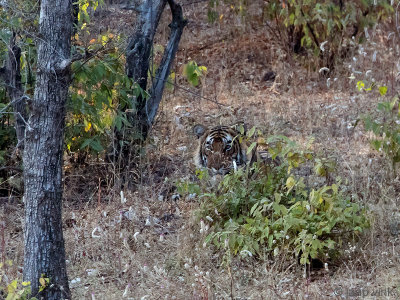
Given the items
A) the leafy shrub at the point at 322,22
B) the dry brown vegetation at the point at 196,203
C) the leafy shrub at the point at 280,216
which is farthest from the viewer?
the leafy shrub at the point at 322,22

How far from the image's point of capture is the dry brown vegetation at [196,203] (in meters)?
4.54

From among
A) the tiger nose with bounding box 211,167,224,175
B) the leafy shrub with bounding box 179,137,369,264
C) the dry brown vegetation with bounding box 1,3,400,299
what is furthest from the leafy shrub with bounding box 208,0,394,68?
the leafy shrub with bounding box 179,137,369,264

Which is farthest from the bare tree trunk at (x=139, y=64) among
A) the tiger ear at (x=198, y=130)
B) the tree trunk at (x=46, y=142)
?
the tree trunk at (x=46, y=142)

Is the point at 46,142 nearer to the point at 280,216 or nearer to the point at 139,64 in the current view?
the point at 280,216

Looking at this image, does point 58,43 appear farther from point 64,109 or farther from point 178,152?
point 178,152

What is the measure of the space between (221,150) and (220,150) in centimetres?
1

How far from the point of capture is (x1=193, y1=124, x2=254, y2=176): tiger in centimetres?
660

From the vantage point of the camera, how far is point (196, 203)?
568 centimetres

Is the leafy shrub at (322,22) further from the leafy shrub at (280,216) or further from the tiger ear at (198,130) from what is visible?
the leafy shrub at (280,216)

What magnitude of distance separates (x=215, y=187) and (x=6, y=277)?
2.07 meters

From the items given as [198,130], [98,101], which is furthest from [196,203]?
[198,130]

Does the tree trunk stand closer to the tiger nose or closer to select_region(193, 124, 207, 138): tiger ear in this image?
the tiger nose

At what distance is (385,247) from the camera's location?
4.95 meters

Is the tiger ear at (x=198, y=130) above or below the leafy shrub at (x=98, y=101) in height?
below
